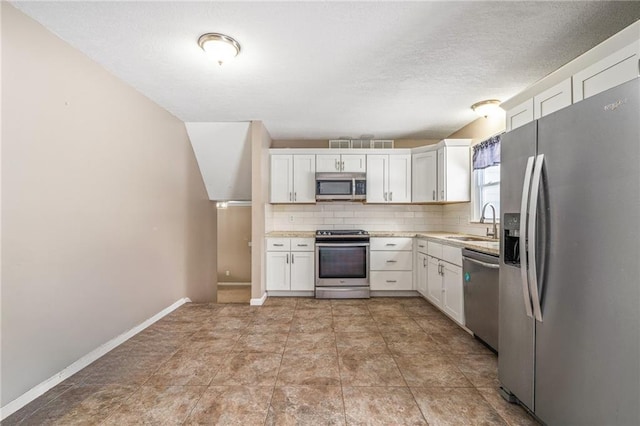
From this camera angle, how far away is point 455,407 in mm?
1745

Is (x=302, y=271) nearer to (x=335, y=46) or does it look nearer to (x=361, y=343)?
(x=361, y=343)

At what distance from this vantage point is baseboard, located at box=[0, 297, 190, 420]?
5.58 feet

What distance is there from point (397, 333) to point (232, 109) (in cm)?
300

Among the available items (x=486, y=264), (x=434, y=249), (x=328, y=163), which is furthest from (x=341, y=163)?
(x=486, y=264)

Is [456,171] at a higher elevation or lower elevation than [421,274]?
higher

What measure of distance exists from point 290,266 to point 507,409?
2793mm

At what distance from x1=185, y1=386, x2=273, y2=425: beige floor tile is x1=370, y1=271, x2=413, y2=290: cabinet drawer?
94.0 inches

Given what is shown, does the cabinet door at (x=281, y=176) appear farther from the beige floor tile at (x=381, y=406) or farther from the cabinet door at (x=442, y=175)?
the beige floor tile at (x=381, y=406)

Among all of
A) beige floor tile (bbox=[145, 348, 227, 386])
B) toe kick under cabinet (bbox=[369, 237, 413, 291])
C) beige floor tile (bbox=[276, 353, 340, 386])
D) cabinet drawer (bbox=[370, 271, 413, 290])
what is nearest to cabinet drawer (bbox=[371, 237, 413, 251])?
toe kick under cabinet (bbox=[369, 237, 413, 291])

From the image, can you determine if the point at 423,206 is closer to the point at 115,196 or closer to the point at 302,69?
the point at 302,69

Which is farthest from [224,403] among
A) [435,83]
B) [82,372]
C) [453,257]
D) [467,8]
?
[435,83]

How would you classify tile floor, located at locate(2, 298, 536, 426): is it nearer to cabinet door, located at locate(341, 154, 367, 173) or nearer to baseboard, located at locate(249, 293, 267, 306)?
baseboard, located at locate(249, 293, 267, 306)

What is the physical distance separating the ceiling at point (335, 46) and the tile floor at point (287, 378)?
2359mm

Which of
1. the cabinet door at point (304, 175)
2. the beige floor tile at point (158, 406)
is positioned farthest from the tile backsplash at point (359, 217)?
the beige floor tile at point (158, 406)
